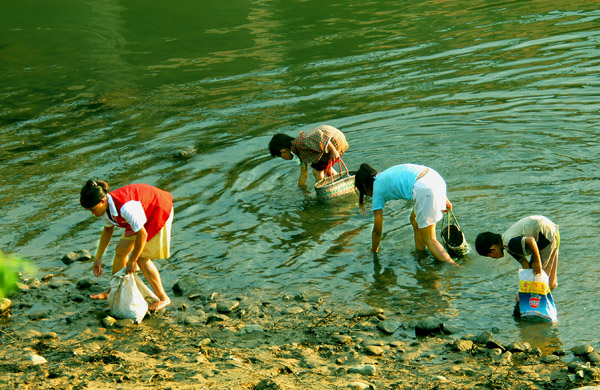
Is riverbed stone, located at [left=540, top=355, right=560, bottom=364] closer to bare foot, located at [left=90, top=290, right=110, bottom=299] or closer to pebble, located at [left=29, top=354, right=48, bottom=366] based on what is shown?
pebble, located at [left=29, top=354, right=48, bottom=366]

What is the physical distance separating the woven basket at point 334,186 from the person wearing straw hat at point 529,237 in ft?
12.4

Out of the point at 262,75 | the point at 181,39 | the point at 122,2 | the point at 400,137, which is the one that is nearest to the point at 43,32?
the point at 122,2

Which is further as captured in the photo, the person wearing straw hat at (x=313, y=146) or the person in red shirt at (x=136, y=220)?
the person wearing straw hat at (x=313, y=146)

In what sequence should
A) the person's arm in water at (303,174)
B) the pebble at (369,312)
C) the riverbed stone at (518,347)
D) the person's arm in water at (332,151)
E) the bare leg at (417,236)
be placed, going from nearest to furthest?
the riverbed stone at (518,347)
the pebble at (369,312)
the bare leg at (417,236)
the person's arm in water at (332,151)
the person's arm in water at (303,174)

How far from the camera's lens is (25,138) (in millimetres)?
14094

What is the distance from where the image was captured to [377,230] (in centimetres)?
810

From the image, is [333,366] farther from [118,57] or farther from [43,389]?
[118,57]

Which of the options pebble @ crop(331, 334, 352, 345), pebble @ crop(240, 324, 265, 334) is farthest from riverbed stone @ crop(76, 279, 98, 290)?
pebble @ crop(331, 334, 352, 345)

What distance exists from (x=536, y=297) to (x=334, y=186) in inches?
166

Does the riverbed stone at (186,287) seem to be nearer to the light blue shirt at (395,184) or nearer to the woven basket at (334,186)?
the light blue shirt at (395,184)

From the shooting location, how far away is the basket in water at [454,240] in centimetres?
815

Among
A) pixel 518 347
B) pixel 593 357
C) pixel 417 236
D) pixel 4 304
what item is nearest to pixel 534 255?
pixel 518 347

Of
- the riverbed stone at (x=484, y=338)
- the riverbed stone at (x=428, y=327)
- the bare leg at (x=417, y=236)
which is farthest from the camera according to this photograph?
the bare leg at (x=417, y=236)

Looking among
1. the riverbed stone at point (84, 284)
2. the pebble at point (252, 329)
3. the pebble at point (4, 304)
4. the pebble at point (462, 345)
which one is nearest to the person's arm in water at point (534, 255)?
the pebble at point (462, 345)
